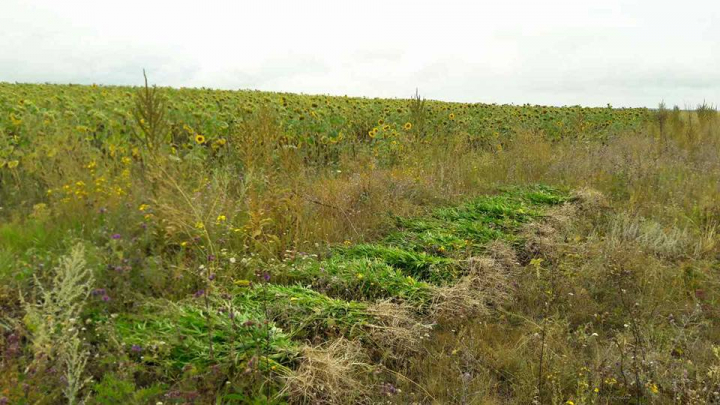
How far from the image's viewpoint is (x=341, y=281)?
3.72 meters

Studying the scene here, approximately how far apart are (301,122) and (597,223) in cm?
576

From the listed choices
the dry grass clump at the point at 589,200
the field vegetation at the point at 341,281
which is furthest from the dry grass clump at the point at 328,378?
the dry grass clump at the point at 589,200

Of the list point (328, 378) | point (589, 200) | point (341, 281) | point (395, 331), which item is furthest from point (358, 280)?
point (589, 200)

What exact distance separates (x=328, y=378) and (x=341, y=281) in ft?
3.97

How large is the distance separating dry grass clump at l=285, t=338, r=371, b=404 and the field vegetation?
1 cm

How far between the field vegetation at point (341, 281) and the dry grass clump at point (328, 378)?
0.04 ft

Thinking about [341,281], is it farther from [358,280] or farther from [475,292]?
[475,292]

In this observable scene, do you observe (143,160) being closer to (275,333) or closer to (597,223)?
(275,333)

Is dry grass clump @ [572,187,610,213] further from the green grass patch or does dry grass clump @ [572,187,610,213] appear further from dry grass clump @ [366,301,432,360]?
dry grass clump @ [366,301,432,360]

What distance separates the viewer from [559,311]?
380cm

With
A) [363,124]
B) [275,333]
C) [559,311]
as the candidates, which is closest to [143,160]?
[275,333]

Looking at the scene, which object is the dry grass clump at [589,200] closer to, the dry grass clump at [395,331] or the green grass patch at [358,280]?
the green grass patch at [358,280]

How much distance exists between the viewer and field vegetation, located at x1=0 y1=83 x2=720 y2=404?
2598 millimetres

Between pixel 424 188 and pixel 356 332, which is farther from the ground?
pixel 424 188
